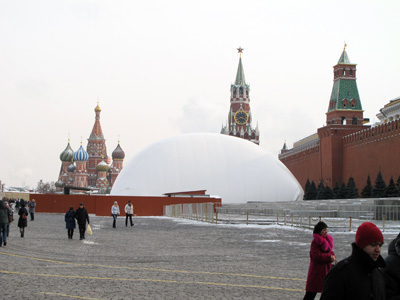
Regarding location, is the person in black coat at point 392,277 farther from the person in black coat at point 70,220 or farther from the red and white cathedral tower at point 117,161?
the red and white cathedral tower at point 117,161

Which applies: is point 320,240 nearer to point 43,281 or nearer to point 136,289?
point 136,289

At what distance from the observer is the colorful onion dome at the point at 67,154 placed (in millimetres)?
135500

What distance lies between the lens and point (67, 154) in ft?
445

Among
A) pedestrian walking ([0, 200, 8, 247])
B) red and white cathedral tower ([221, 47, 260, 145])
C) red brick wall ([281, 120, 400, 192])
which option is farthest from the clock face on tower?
pedestrian walking ([0, 200, 8, 247])

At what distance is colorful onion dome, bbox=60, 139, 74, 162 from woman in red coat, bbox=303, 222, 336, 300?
434 ft

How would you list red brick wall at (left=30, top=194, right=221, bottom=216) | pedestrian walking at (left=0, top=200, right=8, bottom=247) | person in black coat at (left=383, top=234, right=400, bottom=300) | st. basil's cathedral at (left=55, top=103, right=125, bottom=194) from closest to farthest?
person in black coat at (left=383, top=234, right=400, bottom=300) < pedestrian walking at (left=0, top=200, right=8, bottom=247) < red brick wall at (left=30, top=194, right=221, bottom=216) < st. basil's cathedral at (left=55, top=103, right=125, bottom=194)

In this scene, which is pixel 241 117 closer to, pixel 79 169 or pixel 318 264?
pixel 79 169

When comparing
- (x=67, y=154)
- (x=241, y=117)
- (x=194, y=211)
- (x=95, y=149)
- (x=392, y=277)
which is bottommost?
(x=392, y=277)

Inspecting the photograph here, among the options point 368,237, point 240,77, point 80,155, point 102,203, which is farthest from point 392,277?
point 80,155

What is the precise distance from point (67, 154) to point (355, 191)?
95.5 metres

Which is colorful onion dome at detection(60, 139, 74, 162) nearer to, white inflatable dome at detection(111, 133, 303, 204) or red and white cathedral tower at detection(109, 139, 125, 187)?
red and white cathedral tower at detection(109, 139, 125, 187)

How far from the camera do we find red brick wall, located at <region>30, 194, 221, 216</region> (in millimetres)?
41500

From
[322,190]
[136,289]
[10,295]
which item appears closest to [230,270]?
[136,289]

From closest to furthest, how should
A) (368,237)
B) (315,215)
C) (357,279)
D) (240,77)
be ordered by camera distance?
(357,279)
(368,237)
(315,215)
(240,77)
